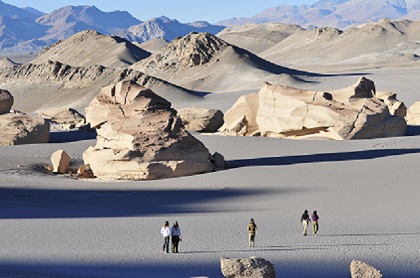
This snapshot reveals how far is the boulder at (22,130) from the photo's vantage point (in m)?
27.5

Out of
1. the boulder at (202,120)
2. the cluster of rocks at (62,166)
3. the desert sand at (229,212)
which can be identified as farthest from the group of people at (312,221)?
the boulder at (202,120)

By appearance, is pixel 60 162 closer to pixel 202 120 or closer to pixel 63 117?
pixel 202 120

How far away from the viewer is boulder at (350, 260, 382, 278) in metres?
10.5

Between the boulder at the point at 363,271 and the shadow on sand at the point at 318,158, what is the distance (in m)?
11.9

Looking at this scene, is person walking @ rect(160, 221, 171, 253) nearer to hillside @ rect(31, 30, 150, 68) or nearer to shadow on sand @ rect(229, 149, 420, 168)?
shadow on sand @ rect(229, 149, 420, 168)

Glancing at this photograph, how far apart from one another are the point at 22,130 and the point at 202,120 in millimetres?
8046

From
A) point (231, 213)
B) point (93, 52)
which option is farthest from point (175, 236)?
point (93, 52)

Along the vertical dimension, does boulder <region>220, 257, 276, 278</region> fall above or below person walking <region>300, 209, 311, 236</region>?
below

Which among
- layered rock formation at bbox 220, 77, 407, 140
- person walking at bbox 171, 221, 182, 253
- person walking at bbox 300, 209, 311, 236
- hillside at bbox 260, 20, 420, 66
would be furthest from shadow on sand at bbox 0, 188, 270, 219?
hillside at bbox 260, 20, 420, 66

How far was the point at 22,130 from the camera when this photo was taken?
1096 inches

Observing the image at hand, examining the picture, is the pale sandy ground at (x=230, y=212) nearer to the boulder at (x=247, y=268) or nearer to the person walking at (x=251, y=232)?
the person walking at (x=251, y=232)

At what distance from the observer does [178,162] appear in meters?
21.3

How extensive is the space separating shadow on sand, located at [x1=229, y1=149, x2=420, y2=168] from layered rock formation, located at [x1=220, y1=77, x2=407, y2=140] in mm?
2904

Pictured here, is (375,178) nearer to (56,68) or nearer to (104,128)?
(104,128)
